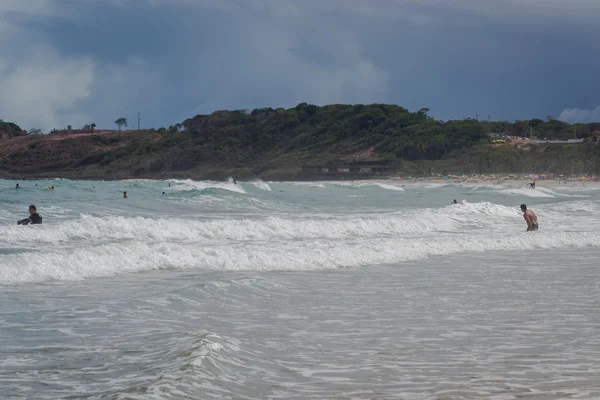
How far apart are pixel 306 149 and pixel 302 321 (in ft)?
538

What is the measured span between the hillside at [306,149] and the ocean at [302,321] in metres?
110

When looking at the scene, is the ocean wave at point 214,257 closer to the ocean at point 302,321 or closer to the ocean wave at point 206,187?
the ocean at point 302,321

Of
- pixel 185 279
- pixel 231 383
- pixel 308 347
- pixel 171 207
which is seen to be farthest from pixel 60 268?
pixel 171 207

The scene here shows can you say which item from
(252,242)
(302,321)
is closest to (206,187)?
(252,242)

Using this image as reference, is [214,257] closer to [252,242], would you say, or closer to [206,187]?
[252,242]

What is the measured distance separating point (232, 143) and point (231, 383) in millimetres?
178552

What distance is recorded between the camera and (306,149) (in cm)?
17288

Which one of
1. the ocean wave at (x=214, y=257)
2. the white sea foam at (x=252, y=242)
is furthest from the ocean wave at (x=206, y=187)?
the ocean wave at (x=214, y=257)

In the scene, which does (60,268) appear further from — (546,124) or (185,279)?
(546,124)

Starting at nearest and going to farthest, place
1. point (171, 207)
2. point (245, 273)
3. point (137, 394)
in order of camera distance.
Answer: point (137, 394) → point (245, 273) → point (171, 207)

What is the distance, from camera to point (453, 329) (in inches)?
350

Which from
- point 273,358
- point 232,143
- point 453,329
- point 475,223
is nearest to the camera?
point 273,358

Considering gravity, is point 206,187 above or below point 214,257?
above

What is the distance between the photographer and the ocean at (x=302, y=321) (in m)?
6.49
